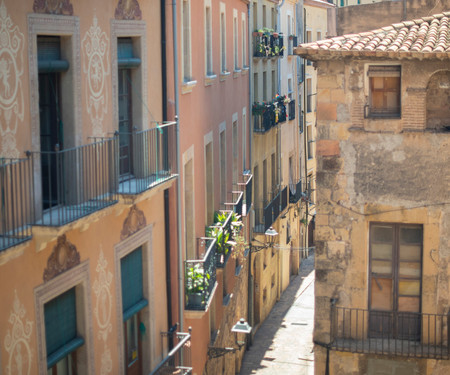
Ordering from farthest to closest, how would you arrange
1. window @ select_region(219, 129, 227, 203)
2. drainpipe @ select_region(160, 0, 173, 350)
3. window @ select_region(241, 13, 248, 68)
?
window @ select_region(241, 13, 248, 68)
window @ select_region(219, 129, 227, 203)
drainpipe @ select_region(160, 0, 173, 350)

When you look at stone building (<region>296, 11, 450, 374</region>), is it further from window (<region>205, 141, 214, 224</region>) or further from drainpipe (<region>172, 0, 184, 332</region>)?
window (<region>205, 141, 214, 224</region>)

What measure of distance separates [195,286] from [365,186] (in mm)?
3583

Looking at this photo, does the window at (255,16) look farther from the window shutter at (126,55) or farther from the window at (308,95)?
the window shutter at (126,55)

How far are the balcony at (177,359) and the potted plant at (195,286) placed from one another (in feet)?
2.55

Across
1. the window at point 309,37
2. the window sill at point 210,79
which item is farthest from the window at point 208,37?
the window at point 309,37

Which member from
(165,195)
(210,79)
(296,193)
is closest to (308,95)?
(296,193)

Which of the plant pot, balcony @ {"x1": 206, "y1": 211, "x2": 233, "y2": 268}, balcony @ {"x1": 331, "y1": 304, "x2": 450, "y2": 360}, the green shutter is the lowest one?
balcony @ {"x1": 331, "y1": 304, "x2": 450, "y2": 360}

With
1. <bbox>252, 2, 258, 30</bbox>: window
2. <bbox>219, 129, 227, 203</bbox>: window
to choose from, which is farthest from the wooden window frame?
<bbox>252, 2, 258, 30</bbox>: window

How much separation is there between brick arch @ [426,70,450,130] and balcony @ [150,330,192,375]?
226 inches

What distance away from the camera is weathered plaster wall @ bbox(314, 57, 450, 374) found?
48.4 feet

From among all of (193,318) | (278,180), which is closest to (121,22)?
(193,318)

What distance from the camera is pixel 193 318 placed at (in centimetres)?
1583

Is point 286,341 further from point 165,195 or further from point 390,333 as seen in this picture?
point 165,195

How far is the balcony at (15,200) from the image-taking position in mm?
7949
